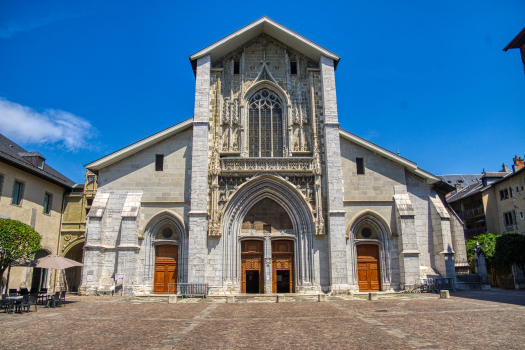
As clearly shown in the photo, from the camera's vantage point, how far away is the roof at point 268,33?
25484 millimetres

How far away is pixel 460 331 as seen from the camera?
10258 mm

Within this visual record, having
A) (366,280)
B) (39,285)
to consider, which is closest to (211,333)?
(366,280)

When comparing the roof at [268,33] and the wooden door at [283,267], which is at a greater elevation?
the roof at [268,33]

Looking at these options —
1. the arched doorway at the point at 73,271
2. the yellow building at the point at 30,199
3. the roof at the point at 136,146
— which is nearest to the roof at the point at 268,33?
the roof at the point at 136,146

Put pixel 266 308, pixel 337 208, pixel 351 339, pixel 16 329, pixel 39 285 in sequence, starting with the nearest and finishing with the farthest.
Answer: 1. pixel 351 339
2. pixel 16 329
3. pixel 266 308
4. pixel 337 208
5. pixel 39 285

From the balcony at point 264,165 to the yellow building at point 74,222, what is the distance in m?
14.1

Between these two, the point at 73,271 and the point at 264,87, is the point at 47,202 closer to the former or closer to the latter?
the point at 73,271

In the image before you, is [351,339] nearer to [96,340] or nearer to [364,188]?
[96,340]

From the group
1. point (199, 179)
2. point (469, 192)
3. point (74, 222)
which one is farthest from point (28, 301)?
point (469, 192)

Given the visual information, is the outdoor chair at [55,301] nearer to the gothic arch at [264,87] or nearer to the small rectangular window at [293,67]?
the gothic arch at [264,87]

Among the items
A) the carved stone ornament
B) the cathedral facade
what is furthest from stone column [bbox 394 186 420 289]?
the carved stone ornament

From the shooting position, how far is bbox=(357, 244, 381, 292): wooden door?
2378 cm

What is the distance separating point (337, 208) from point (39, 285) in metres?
21.4

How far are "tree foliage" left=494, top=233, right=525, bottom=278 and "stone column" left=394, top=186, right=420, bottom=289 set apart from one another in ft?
25.0
